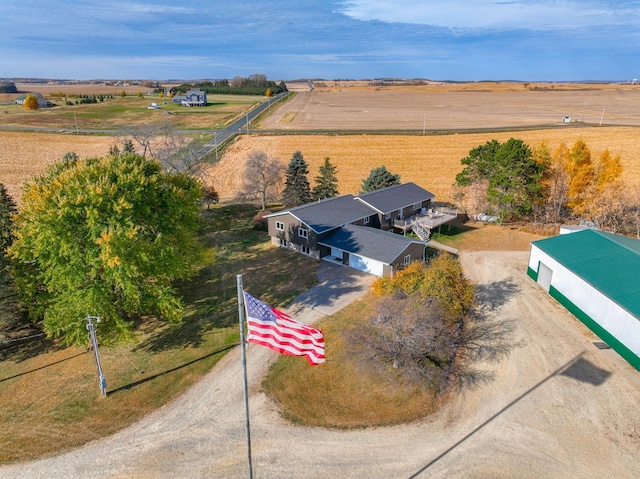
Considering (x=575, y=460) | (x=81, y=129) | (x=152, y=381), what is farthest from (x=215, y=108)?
(x=575, y=460)

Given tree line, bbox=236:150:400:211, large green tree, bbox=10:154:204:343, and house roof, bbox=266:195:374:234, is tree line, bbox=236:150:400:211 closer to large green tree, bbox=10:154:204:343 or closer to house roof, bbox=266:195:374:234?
house roof, bbox=266:195:374:234

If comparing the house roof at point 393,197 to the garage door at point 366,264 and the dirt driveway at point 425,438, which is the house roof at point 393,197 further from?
the dirt driveway at point 425,438

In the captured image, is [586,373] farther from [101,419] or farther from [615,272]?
[101,419]

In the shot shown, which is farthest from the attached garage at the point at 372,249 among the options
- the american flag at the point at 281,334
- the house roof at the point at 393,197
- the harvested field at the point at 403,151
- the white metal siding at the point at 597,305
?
the harvested field at the point at 403,151

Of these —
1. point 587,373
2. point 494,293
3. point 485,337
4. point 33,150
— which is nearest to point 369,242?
point 494,293

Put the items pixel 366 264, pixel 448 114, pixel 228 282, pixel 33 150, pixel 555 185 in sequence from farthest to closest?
pixel 448 114 < pixel 33 150 < pixel 555 185 < pixel 366 264 < pixel 228 282

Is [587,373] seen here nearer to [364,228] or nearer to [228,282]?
[364,228]
